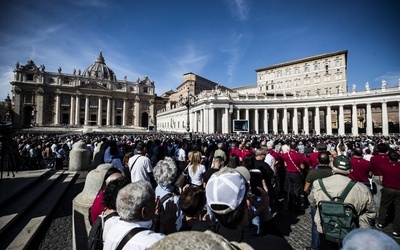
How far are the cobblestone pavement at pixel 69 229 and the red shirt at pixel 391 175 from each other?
1336 mm

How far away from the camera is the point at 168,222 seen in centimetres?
225

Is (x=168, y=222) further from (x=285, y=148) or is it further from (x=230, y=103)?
(x=230, y=103)

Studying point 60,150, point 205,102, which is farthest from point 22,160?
point 205,102

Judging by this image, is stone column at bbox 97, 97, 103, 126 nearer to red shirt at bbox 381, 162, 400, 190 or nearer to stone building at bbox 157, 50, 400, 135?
stone building at bbox 157, 50, 400, 135

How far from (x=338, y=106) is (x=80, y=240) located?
5029 cm

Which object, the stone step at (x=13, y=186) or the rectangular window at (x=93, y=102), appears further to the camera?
the rectangular window at (x=93, y=102)

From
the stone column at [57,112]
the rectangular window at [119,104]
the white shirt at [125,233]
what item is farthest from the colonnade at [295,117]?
the stone column at [57,112]

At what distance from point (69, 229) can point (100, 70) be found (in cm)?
9317

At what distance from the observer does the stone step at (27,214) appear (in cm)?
377

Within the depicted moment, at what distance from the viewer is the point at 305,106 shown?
43.8 m

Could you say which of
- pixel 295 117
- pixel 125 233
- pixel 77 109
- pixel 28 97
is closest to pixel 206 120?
pixel 295 117

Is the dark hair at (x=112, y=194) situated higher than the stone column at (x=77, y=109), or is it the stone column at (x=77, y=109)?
the stone column at (x=77, y=109)

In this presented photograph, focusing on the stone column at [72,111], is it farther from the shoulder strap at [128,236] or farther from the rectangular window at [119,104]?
the shoulder strap at [128,236]

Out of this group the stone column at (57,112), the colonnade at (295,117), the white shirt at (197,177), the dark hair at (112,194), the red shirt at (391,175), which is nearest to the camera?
the dark hair at (112,194)
